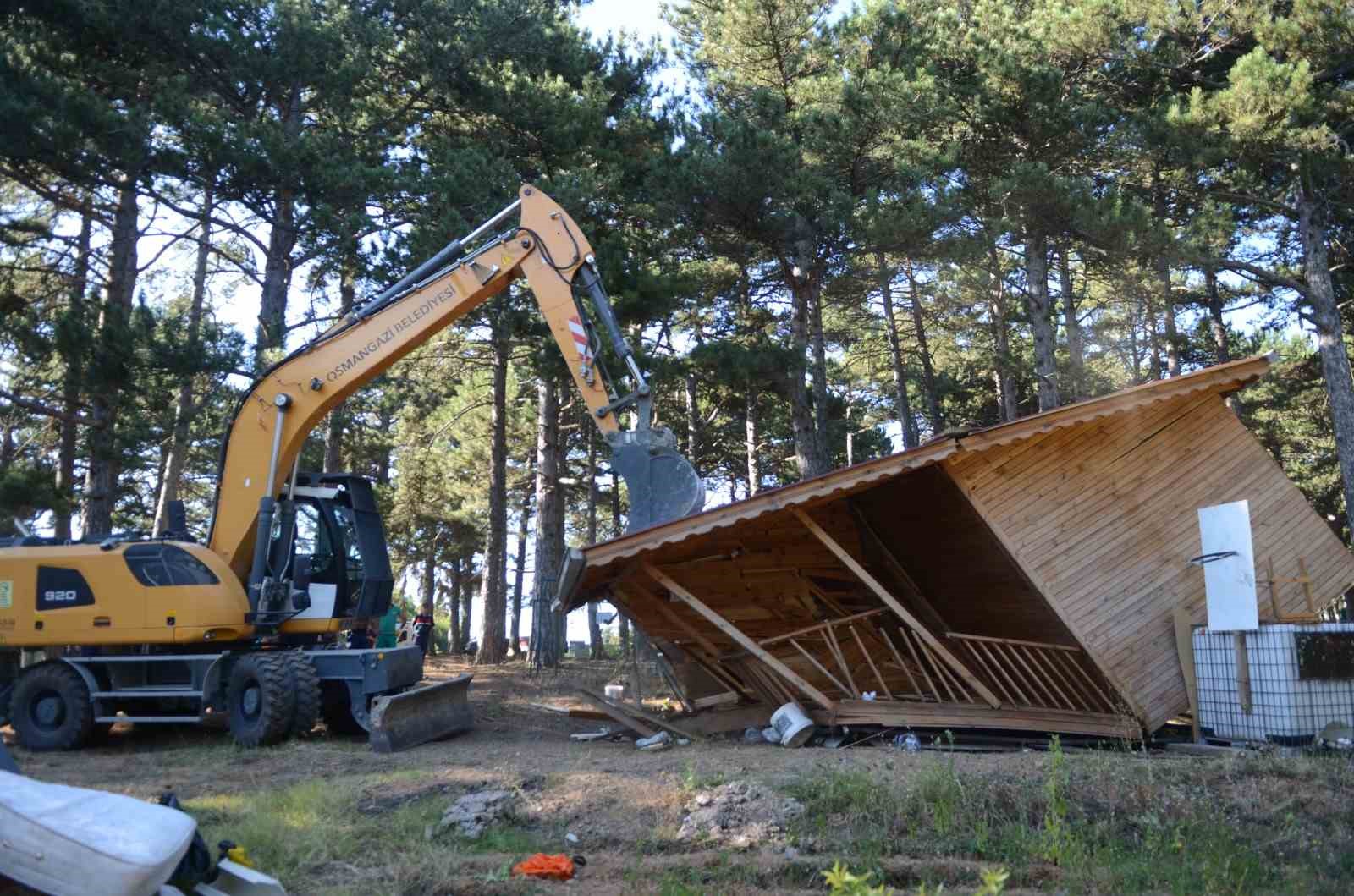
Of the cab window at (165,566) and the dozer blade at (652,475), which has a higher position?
the dozer blade at (652,475)

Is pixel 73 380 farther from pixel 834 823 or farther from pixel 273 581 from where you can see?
pixel 834 823

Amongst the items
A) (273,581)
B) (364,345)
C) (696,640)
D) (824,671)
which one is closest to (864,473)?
(824,671)

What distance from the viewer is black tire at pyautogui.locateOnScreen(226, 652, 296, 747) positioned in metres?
11.4

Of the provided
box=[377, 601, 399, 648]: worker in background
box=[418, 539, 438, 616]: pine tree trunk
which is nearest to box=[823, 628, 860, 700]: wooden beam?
box=[377, 601, 399, 648]: worker in background

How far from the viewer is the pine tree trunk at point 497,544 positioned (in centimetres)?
2352

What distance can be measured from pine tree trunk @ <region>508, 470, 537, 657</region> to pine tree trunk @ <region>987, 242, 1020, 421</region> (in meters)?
13.4

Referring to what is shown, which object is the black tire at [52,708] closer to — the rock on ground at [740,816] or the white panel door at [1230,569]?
the rock on ground at [740,816]

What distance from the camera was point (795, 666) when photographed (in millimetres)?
12828

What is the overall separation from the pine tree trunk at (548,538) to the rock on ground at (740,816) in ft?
43.9

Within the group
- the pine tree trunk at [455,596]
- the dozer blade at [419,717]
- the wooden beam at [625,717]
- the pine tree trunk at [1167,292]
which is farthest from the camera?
the pine tree trunk at [455,596]

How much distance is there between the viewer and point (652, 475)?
10.9 m

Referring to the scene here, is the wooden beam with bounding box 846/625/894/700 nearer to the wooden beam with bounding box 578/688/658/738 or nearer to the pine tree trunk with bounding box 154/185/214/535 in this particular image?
the wooden beam with bounding box 578/688/658/738

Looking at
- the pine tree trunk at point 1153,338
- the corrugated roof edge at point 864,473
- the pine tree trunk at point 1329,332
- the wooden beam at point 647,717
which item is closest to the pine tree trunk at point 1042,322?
the pine tree trunk at point 1329,332

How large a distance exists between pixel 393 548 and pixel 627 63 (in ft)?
72.7
